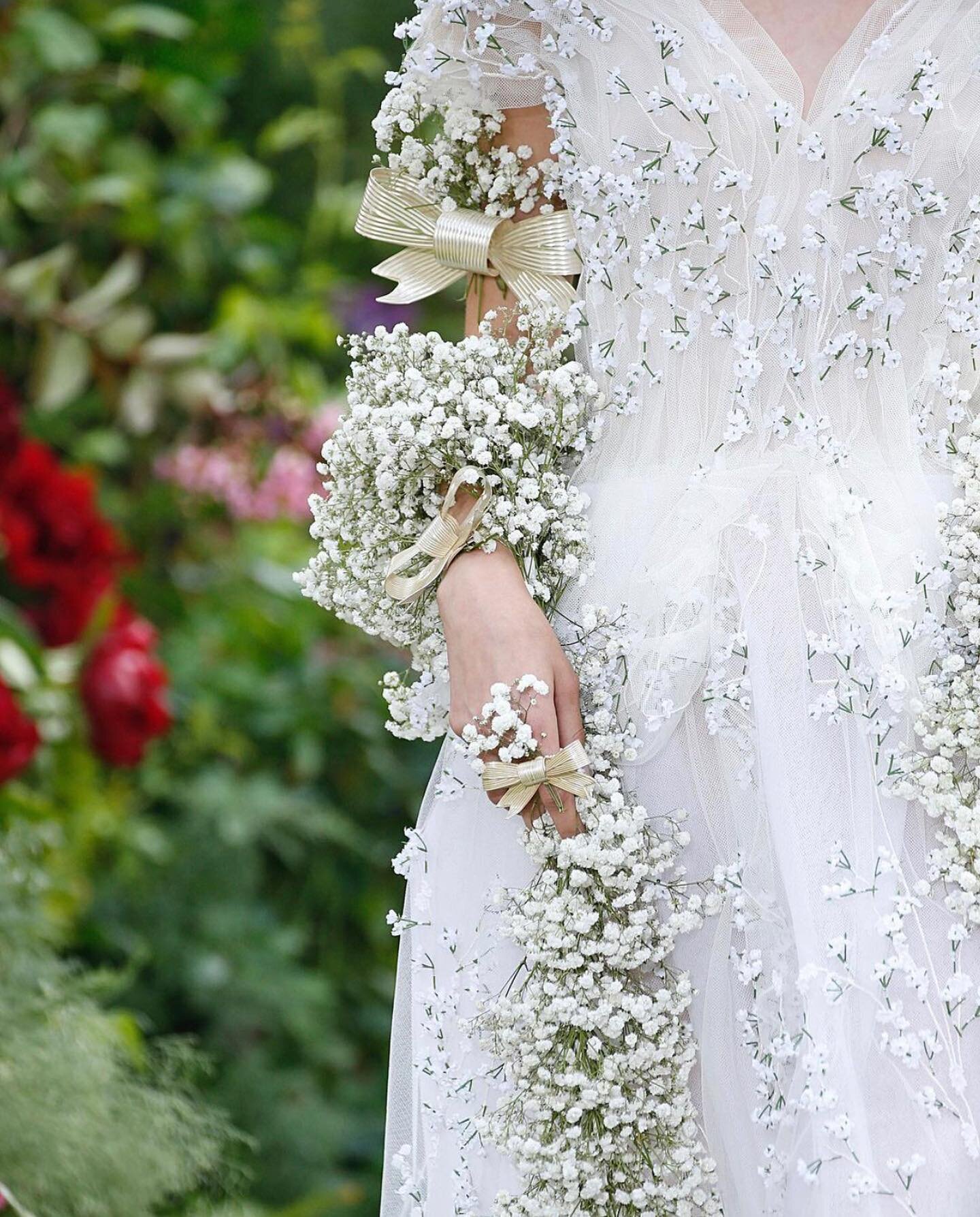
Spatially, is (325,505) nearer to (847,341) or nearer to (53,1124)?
(847,341)

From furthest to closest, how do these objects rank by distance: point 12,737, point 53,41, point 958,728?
point 53,41 → point 12,737 → point 958,728

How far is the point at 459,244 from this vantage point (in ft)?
4.57

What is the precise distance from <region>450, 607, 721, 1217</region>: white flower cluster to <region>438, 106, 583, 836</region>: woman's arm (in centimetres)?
2

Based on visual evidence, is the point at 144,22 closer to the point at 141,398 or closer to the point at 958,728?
the point at 141,398

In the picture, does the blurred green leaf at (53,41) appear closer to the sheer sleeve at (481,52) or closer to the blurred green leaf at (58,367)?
the blurred green leaf at (58,367)

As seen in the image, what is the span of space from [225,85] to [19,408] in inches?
29.7

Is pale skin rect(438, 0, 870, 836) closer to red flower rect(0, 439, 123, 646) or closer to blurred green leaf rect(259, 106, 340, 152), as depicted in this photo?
red flower rect(0, 439, 123, 646)

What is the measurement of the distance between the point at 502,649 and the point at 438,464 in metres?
0.19

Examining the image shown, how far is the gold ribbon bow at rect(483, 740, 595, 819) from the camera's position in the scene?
1185mm

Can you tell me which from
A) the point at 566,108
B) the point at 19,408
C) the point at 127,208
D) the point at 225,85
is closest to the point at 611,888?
the point at 566,108

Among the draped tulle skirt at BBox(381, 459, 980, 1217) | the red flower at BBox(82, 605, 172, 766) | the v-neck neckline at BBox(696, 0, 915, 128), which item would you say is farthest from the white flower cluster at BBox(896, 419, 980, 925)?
the red flower at BBox(82, 605, 172, 766)

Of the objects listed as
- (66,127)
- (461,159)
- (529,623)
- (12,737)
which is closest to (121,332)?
(66,127)

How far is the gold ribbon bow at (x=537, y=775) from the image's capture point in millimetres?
1185

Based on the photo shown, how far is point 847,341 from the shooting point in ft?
4.06
